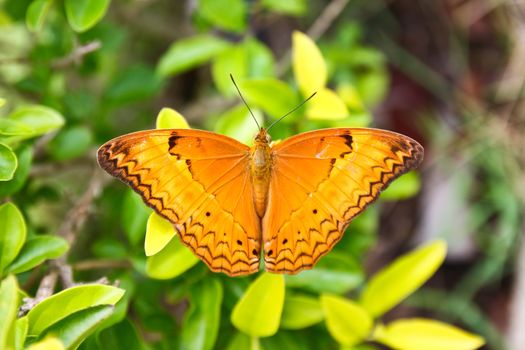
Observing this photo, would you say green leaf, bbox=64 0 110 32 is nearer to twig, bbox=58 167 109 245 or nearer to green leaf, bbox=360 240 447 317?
twig, bbox=58 167 109 245

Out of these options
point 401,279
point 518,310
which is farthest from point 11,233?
point 518,310

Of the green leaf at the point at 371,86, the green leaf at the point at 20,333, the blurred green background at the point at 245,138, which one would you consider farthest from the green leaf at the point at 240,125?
the green leaf at the point at 371,86

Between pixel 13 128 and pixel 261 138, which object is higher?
pixel 261 138

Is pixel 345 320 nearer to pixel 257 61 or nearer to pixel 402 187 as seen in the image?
pixel 402 187

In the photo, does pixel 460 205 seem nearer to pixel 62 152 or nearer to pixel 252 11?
pixel 252 11

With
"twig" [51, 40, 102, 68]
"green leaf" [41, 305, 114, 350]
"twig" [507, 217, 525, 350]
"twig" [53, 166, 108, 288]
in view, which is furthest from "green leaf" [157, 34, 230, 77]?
"twig" [507, 217, 525, 350]

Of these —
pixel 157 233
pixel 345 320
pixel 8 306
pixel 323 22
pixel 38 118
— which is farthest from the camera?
pixel 323 22

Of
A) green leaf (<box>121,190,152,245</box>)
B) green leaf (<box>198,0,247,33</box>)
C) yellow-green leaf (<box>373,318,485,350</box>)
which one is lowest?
yellow-green leaf (<box>373,318,485,350</box>)

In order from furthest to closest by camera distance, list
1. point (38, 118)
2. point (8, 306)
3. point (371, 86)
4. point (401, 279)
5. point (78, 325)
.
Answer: point (371, 86) < point (401, 279) < point (38, 118) < point (78, 325) < point (8, 306)
